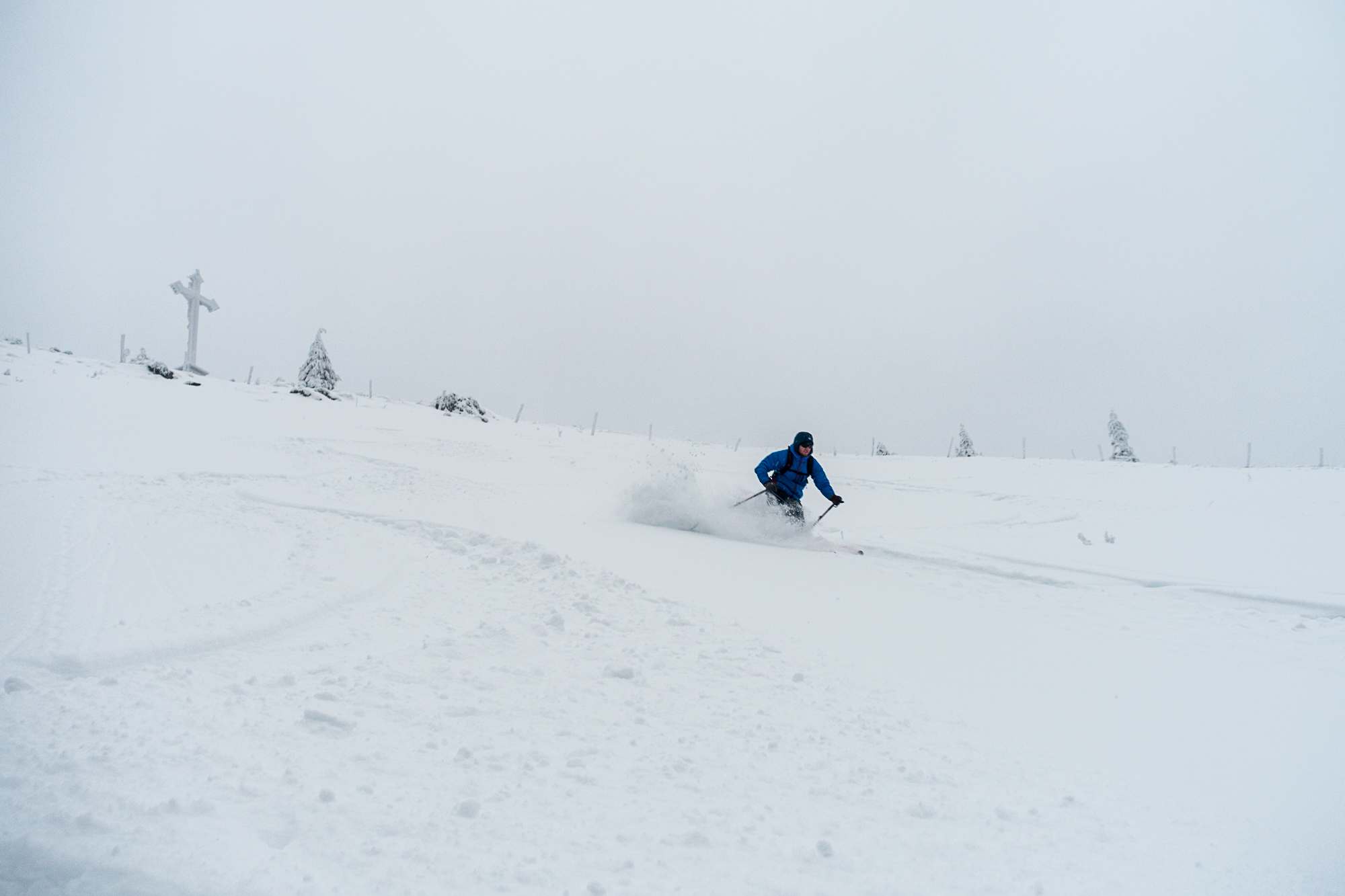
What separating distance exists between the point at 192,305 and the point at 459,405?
10227 mm

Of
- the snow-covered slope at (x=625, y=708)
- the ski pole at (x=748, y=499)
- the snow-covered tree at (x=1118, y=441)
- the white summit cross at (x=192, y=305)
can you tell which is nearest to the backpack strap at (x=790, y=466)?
the ski pole at (x=748, y=499)

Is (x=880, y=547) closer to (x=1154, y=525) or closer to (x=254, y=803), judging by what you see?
(x=1154, y=525)

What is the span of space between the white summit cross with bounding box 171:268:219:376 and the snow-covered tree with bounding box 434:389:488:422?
8.24 meters

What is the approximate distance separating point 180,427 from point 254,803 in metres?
12.9

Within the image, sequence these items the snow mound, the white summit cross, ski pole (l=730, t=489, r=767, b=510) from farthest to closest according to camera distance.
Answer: the white summit cross
ski pole (l=730, t=489, r=767, b=510)
the snow mound

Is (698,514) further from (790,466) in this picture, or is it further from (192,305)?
(192,305)

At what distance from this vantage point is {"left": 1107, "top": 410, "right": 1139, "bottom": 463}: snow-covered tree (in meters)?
30.9

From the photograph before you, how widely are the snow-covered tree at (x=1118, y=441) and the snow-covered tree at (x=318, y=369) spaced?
128 feet

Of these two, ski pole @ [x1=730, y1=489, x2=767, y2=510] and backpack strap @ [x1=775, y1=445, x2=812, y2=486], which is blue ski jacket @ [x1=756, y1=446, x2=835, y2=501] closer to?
backpack strap @ [x1=775, y1=445, x2=812, y2=486]

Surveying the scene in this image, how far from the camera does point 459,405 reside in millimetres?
24703

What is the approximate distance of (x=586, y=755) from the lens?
103 inches

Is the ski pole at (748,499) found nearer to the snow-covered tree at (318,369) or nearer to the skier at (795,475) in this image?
the skier at (795,475)

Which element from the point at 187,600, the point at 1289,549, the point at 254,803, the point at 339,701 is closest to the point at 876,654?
the point at 339,701

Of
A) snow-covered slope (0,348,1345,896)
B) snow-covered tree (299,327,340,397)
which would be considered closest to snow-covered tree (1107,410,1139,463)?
snow-covered slope (0,348,1345,896)
